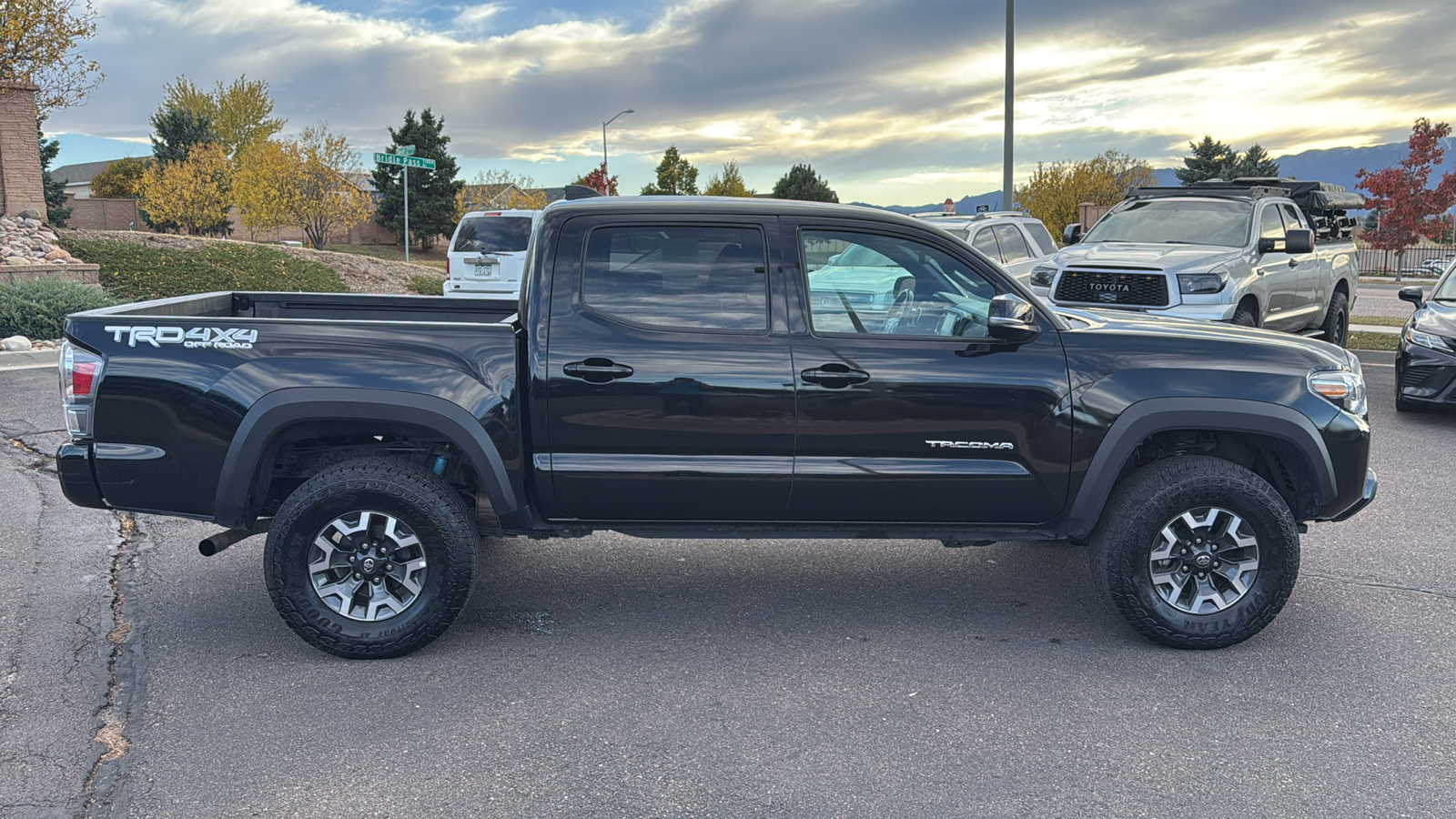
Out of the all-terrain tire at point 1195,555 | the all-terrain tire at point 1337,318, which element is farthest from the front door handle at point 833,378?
the all-terrain tire at point 1337,318

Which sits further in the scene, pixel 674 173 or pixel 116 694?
pixel 674 173

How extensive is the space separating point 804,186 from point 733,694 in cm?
6931

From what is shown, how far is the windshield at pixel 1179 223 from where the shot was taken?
11.9m

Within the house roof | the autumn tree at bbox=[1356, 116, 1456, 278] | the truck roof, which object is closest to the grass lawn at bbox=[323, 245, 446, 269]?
the autumn tree at bbox=[1356, 116, 1456, 278]

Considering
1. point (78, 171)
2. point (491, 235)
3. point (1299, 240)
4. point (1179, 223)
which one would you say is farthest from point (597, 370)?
point (78, 171)

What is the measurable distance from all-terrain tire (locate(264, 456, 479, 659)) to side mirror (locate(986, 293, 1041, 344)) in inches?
93.6

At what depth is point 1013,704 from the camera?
4.12 meters

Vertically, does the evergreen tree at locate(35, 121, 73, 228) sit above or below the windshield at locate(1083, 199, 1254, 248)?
above

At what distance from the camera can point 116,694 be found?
4.21 metres

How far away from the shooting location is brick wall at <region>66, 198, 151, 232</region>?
57.9 m

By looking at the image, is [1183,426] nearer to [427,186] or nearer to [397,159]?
[397,159]

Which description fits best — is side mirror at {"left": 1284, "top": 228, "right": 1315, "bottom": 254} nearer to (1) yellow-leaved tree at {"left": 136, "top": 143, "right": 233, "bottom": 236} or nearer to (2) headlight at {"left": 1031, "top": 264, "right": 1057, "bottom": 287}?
(2) headlight at {"left": 1031, "top": 264, "right": 1057, "bottom": 287}

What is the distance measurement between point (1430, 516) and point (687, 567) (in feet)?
15.3

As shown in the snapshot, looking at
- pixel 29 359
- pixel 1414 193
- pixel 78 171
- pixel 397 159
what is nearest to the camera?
pixel 29 359
